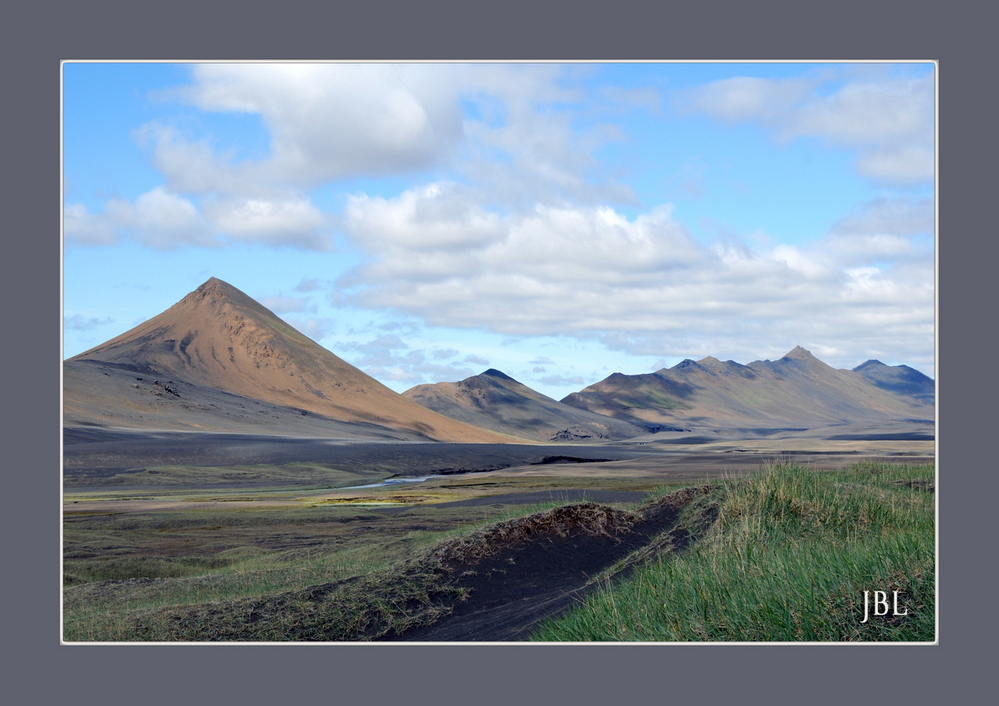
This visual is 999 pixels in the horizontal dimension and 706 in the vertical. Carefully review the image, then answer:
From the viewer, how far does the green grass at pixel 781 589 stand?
609cm

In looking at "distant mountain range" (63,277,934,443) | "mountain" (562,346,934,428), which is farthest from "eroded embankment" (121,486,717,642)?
"distant mountain range" (63,277,934,443)

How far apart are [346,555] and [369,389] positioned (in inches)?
601

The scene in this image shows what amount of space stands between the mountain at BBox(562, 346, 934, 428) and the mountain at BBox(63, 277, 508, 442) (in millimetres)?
7680

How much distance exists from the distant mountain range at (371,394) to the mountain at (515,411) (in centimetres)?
7

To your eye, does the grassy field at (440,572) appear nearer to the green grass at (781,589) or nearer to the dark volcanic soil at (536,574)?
the green grass at (781,589)

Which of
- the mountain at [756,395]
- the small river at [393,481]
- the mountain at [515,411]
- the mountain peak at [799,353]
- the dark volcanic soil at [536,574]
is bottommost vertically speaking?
the dark volcanic soil at [536,574]

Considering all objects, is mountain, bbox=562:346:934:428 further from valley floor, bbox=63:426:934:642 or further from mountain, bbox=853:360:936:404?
valley floor, bbox=63:426:934:642

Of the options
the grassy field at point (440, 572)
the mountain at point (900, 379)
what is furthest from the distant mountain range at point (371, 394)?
the grassy field at point (440, 572)

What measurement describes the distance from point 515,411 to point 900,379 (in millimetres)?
15086

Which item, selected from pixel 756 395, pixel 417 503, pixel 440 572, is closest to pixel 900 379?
pixel 756 395

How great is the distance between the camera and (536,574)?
7934 mm

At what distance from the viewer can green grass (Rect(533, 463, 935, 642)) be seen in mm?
6086

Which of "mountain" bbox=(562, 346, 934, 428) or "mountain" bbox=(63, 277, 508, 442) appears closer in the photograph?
"mountain" bbox=(562, 346, 934, 428)

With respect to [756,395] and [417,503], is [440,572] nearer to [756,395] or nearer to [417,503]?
[417,503]
